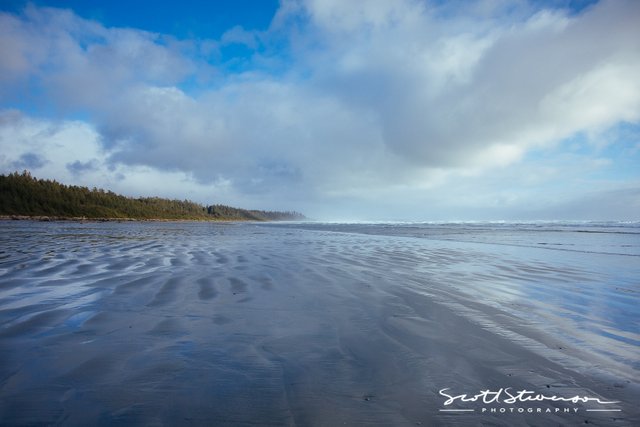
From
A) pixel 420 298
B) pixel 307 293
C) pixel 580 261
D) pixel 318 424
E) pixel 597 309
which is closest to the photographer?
pixel 318 424

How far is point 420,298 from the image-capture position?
6.41 metres

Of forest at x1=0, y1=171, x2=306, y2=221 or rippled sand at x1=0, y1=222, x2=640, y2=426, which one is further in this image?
forest at x1=0, y1=171, x2=306, y2=221

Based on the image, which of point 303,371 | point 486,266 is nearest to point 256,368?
point 303,371

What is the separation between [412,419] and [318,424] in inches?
29.1

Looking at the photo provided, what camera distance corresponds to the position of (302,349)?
3838mm

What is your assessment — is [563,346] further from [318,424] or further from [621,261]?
[621,261]

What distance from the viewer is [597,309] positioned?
19.2 ft

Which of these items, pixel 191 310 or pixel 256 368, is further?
pixel 191 310

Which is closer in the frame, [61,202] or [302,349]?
[302,349]

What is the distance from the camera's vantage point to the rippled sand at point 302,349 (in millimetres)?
2594

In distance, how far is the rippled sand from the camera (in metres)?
2.59

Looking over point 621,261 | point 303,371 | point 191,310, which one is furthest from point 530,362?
point 621,261

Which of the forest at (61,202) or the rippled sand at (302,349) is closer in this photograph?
the rippled sand at (302,349)

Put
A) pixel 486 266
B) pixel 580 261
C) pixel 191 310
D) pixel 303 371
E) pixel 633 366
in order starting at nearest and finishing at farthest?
1. pixel 303 371
2. pixel 633 366
3. pixel 191 310
4. pixel 486 266
5. pixel 580 261
